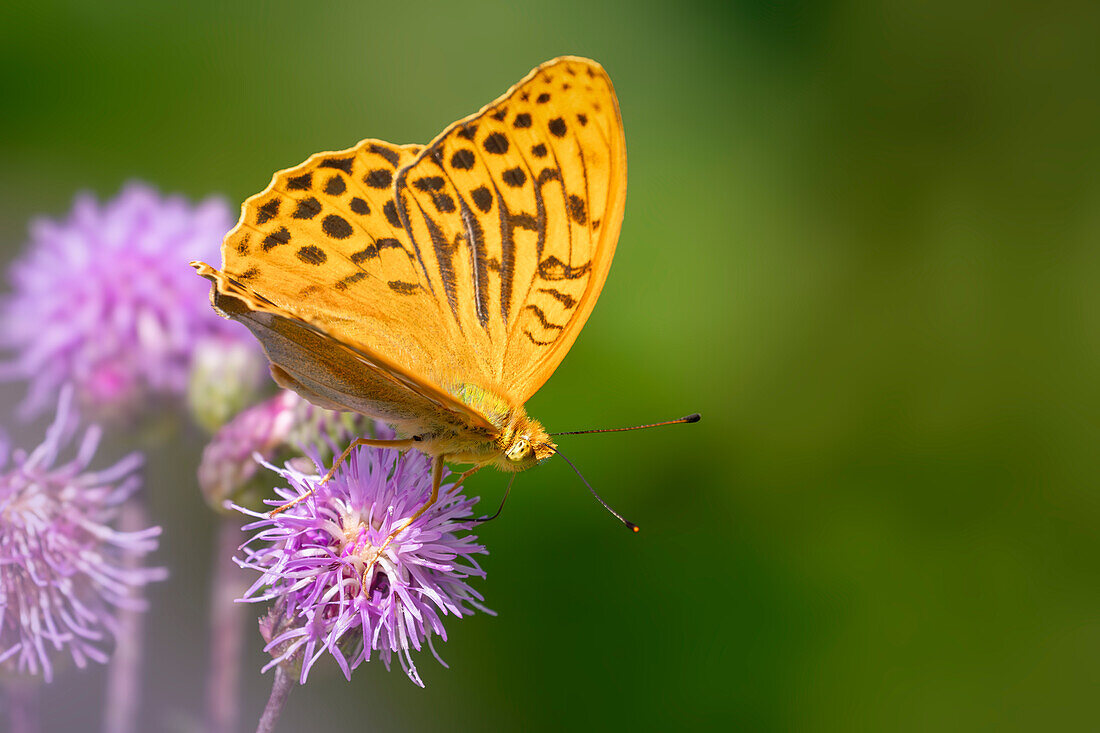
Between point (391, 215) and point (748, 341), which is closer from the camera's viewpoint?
point (391, 215)

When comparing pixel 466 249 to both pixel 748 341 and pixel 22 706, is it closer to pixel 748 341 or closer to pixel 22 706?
pixel 22 706

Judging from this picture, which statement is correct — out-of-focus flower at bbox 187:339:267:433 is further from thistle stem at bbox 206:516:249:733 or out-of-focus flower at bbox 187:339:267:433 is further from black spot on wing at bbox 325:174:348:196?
black spot on wing at bbox 325:174:348:196

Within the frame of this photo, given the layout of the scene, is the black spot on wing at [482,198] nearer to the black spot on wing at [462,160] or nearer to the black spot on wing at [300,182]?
the black spot on wing at [462,160]

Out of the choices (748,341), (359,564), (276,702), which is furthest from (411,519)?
(748,341)

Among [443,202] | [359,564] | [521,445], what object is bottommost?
[359,564]

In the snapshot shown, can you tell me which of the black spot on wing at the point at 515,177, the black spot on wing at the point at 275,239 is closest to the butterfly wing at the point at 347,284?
the black spot on wing at the point at 275,239
